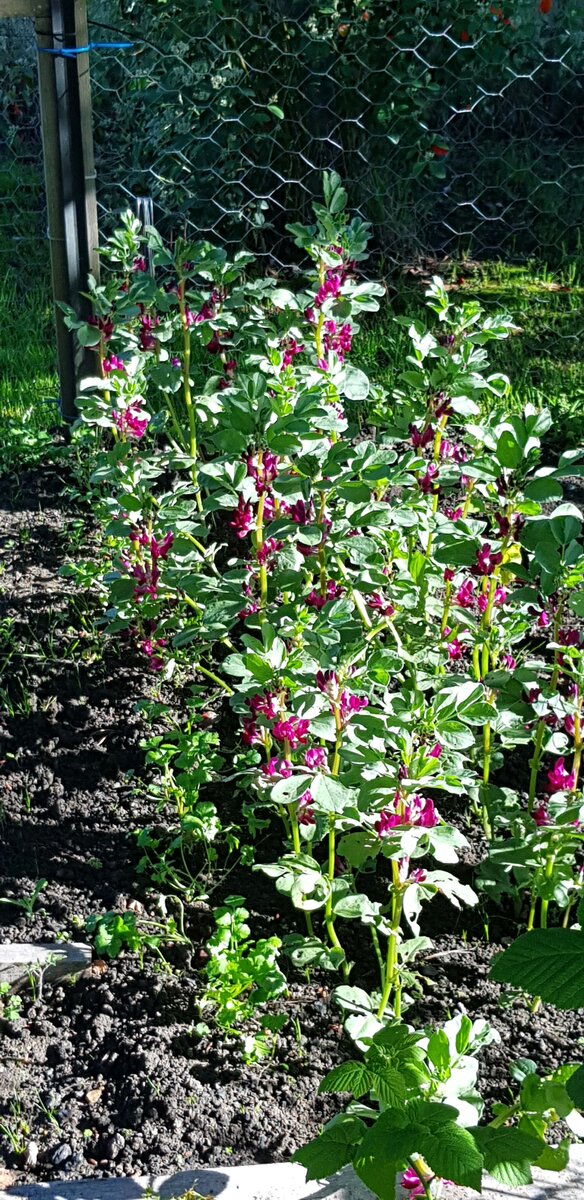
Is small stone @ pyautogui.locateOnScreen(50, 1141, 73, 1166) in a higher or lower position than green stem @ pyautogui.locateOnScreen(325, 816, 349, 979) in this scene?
lower

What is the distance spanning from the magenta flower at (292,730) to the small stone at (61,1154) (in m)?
0.64

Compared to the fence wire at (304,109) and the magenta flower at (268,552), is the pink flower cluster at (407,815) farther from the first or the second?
the fence wire at (304,109)

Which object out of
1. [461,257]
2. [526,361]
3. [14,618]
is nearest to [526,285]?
[461,257]

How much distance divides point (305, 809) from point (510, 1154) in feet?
2.35

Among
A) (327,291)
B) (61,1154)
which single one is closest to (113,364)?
(327,291)

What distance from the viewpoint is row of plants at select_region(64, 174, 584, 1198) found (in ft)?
4.76

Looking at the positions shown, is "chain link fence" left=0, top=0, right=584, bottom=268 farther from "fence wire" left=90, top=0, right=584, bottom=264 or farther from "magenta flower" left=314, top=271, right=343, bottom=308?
"magenta flower" left=314, top=271, right=343, bottom=308

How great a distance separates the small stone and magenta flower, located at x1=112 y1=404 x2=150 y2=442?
1.44 m

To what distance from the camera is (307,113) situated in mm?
4773

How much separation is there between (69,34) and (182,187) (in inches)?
61.5

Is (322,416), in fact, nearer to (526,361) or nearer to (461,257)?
(526,361)

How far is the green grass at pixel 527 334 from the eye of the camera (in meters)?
3.73

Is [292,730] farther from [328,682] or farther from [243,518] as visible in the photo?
[243,518]

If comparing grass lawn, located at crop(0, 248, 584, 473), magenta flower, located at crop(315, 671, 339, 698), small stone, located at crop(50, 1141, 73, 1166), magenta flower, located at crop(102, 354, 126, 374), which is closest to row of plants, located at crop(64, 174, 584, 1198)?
magenta flower, located at crop(315, 671, 339, 698)
